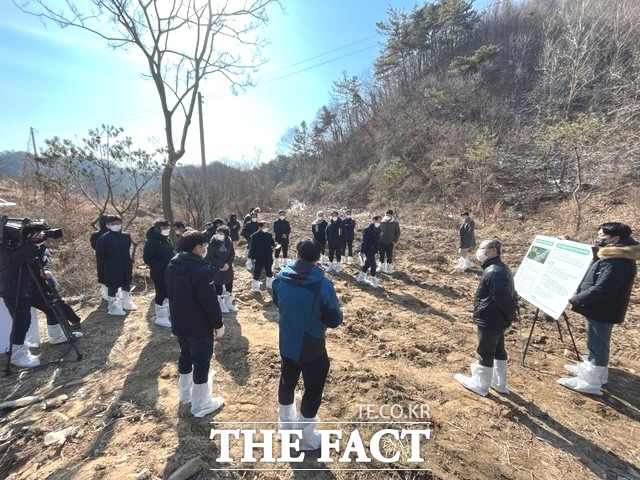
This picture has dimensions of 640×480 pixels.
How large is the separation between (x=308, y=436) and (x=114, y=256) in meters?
4.99

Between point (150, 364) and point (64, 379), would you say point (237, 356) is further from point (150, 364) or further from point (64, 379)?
point (64, 379)

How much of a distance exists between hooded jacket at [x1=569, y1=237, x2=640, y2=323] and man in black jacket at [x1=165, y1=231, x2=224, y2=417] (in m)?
4.18

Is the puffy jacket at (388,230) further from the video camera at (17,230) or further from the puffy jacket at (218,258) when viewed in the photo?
the video camera at (17,230)

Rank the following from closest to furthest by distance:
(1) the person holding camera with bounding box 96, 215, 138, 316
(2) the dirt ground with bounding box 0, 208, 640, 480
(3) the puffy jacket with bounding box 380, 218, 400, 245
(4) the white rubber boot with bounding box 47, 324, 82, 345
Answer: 1. (2) the dirt ground with bounding box 0, 208, 640, 480
2. (4) the white rubber boot with bounding box 47, 324, 82, 345
3. (1) the person holding camera with bounding box 96, 215, 138, 316
4. (3) the puffy jacket with bounding box 380, 218, 400, 245

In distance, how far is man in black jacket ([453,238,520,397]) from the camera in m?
3.44

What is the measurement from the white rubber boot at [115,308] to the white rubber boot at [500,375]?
6593mm

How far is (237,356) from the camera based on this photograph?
186 inches

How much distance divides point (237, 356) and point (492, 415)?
3.34 metres

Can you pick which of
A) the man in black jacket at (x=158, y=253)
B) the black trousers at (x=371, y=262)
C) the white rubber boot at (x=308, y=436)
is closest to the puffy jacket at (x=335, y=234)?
the black trousers at (x=371, y=262)

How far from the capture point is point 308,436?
9.64 ft

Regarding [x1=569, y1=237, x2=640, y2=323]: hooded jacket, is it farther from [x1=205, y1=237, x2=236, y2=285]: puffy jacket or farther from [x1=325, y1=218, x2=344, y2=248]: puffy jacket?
[x1=325, y1=218, x2=344, y2=248]: puffy jacket

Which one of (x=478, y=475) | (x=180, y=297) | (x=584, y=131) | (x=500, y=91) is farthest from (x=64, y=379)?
(x=500, y=91)

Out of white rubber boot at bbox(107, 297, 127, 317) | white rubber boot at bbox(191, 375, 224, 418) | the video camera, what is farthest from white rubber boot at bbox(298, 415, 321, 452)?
white rubber boot at bbox(107, 297, 127, 317)

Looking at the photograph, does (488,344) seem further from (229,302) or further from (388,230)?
(388,230)
